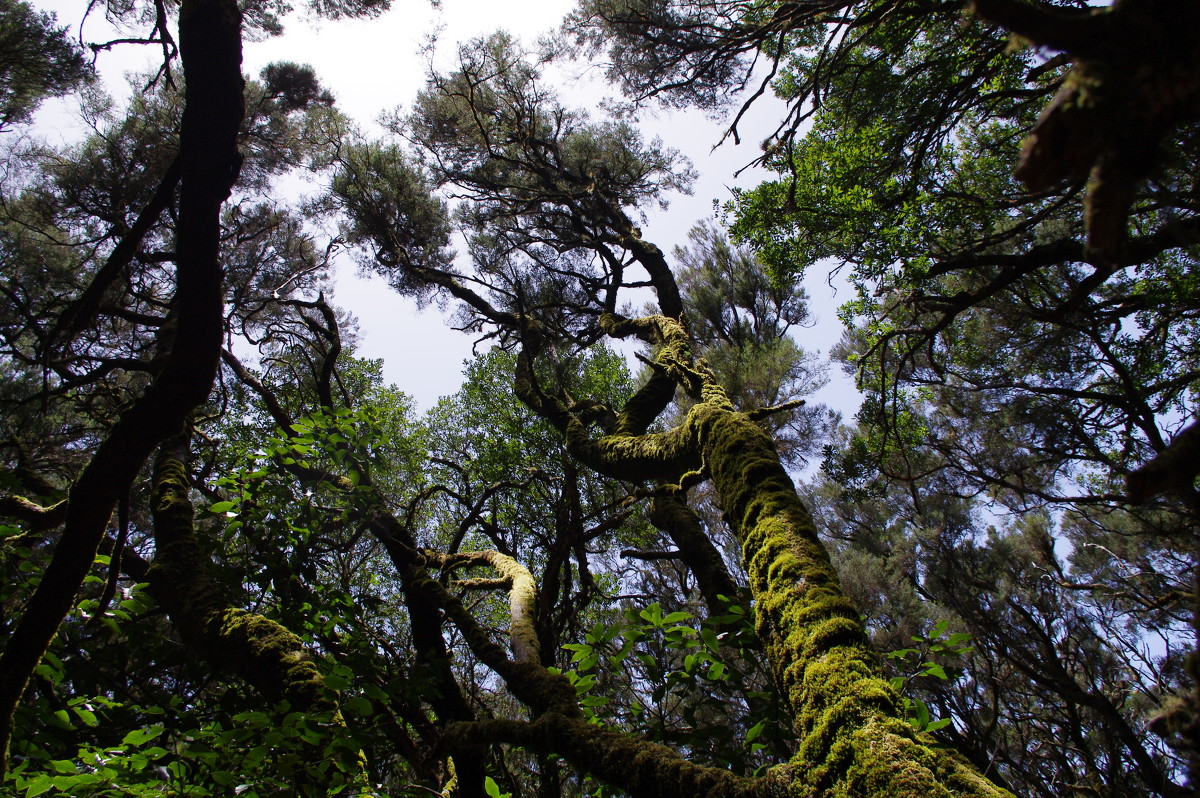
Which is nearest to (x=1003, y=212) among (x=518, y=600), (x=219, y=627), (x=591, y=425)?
(x=591, y=425)

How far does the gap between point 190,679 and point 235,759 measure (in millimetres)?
1564

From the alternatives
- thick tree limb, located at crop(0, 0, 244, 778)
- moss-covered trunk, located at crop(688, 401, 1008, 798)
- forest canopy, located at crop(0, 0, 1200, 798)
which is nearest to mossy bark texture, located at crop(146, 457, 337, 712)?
forest canopy, located at crop(0, 0, 1200, 798)

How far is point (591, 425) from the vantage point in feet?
20.3

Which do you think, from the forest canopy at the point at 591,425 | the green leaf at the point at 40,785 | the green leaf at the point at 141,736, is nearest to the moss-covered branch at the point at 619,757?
the forest canopy at the point at 591,425

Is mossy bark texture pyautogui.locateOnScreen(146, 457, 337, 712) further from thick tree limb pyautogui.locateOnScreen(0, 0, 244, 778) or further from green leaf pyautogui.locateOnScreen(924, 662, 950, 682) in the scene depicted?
green leaf pyautogui.locateOnScreen(924, 662, 950, 682)

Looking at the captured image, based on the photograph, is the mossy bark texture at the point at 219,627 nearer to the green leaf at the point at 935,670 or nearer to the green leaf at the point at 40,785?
the green leaf at the point at 40,785

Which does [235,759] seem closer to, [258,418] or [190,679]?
[190,679]

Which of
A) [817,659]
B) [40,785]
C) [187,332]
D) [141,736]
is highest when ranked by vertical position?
[187,332]

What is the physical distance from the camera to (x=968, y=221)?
4.98 m

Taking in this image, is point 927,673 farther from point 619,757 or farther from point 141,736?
point 141,736

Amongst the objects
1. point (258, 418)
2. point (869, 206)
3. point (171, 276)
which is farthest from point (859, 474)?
point (171, 276)

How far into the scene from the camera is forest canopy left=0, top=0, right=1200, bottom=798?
1.65 meters

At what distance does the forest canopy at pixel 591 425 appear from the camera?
165 centimetres

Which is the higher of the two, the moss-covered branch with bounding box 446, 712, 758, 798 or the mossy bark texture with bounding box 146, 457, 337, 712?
the mossy bark texture with bounding box 146, 457, 337, 712
